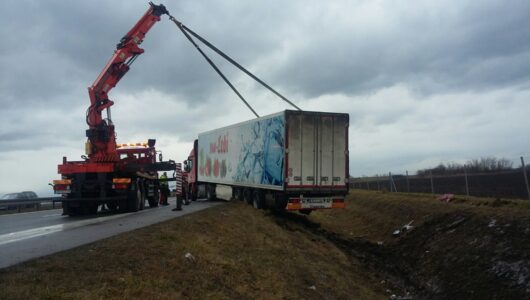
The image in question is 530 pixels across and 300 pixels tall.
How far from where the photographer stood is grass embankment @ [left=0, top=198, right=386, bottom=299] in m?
6.20

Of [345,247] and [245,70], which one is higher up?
[245,70]

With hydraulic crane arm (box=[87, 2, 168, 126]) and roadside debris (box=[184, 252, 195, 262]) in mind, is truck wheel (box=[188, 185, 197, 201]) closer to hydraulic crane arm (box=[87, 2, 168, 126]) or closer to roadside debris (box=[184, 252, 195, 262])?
hydraulic crane arm (box=[87, 2, 168, 126])

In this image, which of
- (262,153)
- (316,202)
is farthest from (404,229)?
(262,153)

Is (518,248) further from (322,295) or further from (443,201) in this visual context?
(443,201)

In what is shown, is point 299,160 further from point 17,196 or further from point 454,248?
point 17,196

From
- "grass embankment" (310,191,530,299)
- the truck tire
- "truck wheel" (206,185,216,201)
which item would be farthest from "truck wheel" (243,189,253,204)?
"truck wheel" (206,185,216,201)

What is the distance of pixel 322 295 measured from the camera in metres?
10.2

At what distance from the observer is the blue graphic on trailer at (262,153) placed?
17062 millimetres

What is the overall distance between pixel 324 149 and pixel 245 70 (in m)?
3.85

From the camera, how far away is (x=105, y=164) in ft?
59.6

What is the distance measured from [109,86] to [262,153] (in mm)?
6313

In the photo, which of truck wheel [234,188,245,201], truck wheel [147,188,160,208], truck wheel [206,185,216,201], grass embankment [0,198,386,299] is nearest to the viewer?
grass embankment [0,198,386,299]

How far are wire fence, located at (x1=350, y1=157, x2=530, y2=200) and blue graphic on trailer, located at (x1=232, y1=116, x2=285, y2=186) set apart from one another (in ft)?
26.7

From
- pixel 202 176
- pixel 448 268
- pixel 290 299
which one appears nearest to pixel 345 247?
pixel 448 268
